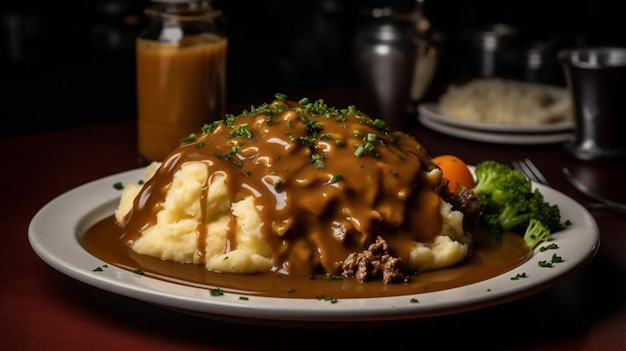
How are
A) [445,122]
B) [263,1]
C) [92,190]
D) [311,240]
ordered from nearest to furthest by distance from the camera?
1. [311,240]
2. [92,190]
3. [445,122]
4. [263,1]

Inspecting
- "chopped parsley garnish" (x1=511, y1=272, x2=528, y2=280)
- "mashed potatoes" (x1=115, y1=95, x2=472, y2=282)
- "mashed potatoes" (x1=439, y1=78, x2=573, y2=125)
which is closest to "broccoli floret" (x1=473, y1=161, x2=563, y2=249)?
"mashed potatoes" (x1=115, y1=95, x2=472, y2=282)

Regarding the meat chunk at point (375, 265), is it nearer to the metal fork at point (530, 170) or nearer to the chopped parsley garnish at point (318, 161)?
the chopped parsley garnish at point (318, 161)

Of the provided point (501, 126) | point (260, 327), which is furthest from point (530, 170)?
point (260, 327)

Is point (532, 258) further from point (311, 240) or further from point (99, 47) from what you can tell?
point (99, 47)

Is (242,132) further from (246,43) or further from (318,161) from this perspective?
(246,43)

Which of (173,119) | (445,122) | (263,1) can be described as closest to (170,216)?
(173,119)

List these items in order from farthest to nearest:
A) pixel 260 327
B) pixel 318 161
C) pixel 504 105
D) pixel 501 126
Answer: pixel 504 105 → pixel 501 126 → pixel 318 161 → pixel 260 327
